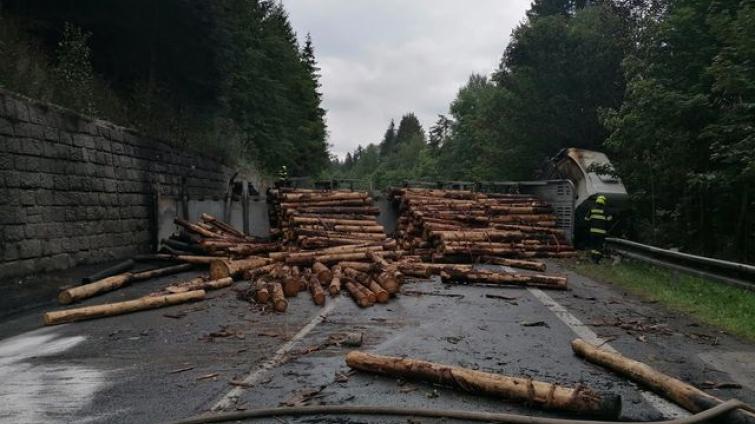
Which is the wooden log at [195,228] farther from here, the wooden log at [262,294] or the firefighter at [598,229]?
the firefighter at [598,229]

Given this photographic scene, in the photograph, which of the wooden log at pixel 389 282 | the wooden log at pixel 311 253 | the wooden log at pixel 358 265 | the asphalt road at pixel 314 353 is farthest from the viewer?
the wooden log at pixel 311 253

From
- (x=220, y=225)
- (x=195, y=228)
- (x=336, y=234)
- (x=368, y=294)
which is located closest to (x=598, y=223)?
(x=336, y=234)

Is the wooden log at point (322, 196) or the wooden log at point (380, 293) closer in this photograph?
the wooden log at point (380, 293)

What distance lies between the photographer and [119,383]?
4.36 m

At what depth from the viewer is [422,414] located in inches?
137

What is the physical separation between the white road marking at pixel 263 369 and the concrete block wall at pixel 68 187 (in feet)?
19.3

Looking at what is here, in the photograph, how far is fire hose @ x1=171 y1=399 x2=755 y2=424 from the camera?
3305mm

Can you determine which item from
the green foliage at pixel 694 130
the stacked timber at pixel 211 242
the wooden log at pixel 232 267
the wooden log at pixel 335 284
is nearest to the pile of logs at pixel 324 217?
the stacked timber at pixel 211 242

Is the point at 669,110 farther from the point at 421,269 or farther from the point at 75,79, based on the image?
Result: the point at 75,79

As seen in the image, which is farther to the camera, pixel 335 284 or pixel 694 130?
pixel 694 130

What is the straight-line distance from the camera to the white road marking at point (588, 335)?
3.65 m

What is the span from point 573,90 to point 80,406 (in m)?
25.0

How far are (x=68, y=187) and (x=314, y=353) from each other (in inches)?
325

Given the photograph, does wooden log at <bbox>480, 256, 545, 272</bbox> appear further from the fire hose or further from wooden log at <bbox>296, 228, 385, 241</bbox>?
the fire hose
